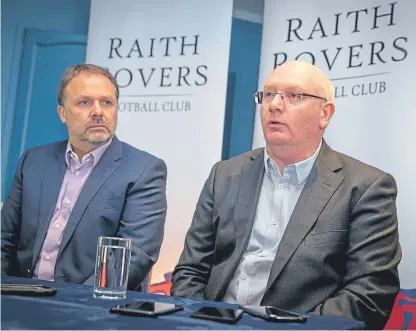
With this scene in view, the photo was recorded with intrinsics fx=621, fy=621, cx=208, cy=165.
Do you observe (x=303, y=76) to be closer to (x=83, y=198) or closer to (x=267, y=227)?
(x=267, y=227)

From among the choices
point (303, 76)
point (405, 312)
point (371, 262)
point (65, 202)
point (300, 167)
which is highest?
point (303, 76)

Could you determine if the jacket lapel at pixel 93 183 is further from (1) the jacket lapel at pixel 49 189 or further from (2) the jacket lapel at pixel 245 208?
(2) the jacket lapel at pixel 245 208

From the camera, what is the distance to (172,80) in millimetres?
3686

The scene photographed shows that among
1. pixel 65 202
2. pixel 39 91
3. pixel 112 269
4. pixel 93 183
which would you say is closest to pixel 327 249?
pixel 112 269

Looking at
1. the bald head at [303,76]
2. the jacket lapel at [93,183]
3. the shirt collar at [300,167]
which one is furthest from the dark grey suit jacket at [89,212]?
the bald head at [303,76]

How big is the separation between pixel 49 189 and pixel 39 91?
5.99 feet

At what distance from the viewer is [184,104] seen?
11.9 feet

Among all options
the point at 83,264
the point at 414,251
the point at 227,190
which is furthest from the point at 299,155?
the point at 83,264

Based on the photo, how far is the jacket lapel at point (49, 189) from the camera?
8.53 feet

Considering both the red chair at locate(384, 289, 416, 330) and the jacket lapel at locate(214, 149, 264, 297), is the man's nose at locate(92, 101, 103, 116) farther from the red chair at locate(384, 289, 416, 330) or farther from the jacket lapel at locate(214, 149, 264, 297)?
the red chair at locate(384, 289, 416, 330)

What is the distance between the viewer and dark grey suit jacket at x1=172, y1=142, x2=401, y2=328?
6.47 feet

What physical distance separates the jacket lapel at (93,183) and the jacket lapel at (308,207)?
2.97 ft

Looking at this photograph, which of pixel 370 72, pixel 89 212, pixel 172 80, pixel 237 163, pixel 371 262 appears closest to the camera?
pixel 371 262

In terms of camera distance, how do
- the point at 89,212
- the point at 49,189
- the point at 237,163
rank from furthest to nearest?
the point at 49,189, the point at 89,212, the point at 237,163
